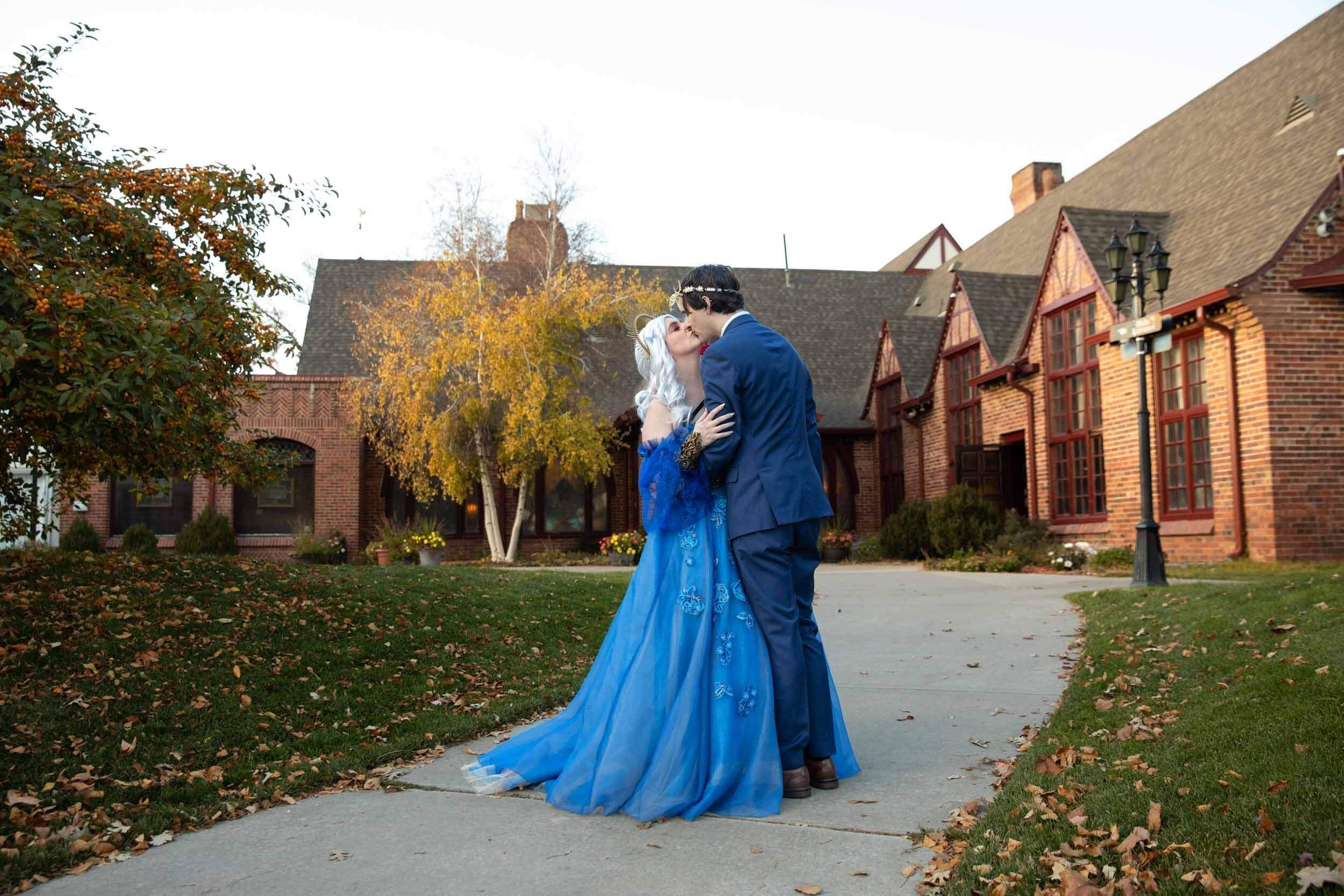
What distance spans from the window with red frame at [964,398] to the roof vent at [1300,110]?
22.9 feet

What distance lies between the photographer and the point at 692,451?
3.99 m

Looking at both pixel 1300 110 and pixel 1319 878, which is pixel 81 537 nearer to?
pixel 1319 878

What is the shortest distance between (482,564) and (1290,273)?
15.1 m

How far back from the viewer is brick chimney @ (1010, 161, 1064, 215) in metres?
28.8

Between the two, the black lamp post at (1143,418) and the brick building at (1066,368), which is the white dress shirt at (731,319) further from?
the black lamp post at (1143,418)

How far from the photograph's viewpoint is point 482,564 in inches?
829

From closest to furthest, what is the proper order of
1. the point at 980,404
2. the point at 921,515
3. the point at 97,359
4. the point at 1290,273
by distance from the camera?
the point at 97,359 → the point at 1290,273 → the point at 921,515 → the point at 980,404

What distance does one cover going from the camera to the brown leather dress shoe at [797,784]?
394 cm

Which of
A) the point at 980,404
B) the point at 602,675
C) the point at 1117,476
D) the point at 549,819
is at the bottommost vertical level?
the point at 549,819

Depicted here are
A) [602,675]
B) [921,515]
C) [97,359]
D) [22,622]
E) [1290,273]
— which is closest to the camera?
[602,675]

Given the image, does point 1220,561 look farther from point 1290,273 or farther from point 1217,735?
point 1217,735

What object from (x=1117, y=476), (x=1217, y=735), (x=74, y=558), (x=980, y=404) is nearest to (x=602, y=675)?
(x=1217, y=735)

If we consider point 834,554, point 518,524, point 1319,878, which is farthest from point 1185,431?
point 1319,878

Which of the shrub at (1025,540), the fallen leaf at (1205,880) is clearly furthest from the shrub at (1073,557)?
the fallen leaf at (1205,880)
